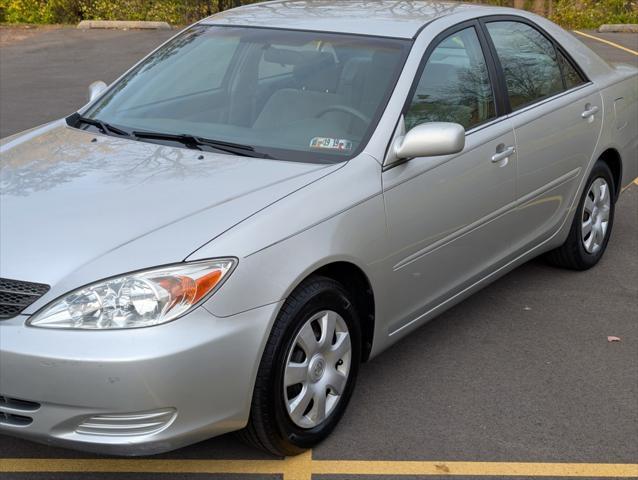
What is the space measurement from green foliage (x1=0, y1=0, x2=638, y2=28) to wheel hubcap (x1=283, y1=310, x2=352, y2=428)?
16.3 metres

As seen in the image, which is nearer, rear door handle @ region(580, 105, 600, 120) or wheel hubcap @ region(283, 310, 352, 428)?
wheel hubcap @ region(283, 310, 352, 428)

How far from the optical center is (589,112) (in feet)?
17.8

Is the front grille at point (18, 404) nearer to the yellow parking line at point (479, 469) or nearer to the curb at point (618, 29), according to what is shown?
the yellow parking line at point (479, 469)

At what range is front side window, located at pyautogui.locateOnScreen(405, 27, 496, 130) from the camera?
425cm

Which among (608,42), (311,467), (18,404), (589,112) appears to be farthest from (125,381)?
(608,42)

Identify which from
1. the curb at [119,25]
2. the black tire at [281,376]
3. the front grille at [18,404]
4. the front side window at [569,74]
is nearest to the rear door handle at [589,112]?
the front side window at [569,74]

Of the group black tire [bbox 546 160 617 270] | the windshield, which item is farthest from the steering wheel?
black tire [bbox 546 160 617 270]

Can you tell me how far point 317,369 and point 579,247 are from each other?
103 inches

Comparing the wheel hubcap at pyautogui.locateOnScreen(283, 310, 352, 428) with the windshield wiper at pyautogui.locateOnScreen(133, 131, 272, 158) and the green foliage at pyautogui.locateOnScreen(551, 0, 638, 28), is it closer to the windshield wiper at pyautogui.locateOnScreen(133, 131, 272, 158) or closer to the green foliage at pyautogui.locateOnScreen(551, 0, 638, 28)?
the windshield wiper at pyautogui.locateOnScreen(133, 131, 272, 158)

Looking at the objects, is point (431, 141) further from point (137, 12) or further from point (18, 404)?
point (137, 12)

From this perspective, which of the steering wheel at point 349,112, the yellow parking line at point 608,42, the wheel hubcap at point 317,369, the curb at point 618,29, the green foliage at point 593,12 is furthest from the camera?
the green foliage at point 593,12

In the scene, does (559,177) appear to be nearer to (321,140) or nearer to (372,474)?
(321,140)

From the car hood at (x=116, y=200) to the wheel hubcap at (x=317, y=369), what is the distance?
1.71ft

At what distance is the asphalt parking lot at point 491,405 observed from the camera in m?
Answer: 3.61
